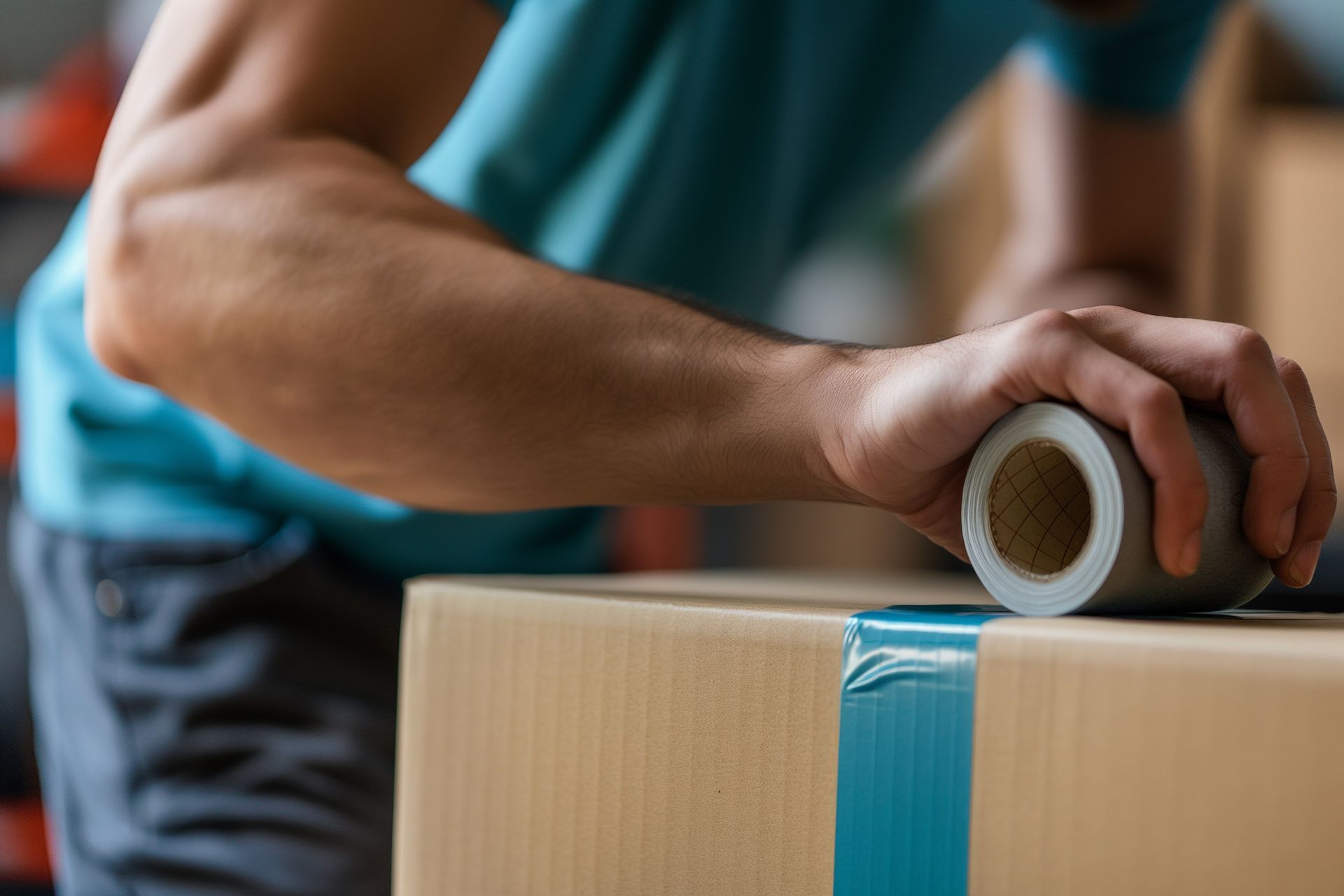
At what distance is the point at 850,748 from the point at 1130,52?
3.27ft

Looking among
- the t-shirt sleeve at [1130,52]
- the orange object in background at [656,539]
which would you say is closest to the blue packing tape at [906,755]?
the orange object in background at [656,539]

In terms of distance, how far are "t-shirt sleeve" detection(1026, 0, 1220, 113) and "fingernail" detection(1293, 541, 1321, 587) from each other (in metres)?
0.79

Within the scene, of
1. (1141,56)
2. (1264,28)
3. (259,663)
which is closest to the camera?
(259,663)

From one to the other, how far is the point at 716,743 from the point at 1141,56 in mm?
998

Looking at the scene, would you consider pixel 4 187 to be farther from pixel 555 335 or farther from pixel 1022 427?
pixel 1022 427

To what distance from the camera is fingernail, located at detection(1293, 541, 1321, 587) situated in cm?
44

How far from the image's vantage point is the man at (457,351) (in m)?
0.45

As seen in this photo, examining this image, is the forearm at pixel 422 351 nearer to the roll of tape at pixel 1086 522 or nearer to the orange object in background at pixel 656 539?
the roll of tape at pixel 1086 522

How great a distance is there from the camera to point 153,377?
23.5 inches

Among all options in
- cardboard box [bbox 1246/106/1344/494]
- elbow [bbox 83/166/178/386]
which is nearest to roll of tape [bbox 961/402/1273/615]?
elbow [bbox 83/166/178/386]

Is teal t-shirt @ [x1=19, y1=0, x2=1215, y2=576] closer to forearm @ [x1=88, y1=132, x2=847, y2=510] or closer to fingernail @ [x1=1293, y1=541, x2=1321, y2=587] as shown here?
forearm @ [x1=88, y1=132, x2=847, y2=510]

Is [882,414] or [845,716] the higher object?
[882,414]

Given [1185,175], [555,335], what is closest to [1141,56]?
[1185,175]

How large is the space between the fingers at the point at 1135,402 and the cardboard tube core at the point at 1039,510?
0.10 feet
